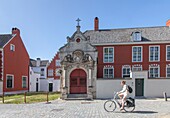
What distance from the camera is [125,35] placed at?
98.2 feet

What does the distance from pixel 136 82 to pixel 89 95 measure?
5809 millimetres

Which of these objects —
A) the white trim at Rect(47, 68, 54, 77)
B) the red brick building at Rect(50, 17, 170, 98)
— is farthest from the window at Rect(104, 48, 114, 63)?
the white trim at Rect(47, 68, 54, 77)

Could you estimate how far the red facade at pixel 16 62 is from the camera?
30.8m

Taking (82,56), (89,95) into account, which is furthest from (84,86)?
(82,56)

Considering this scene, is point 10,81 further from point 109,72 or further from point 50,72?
point 50,72

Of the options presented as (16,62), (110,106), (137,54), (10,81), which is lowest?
(10,81)

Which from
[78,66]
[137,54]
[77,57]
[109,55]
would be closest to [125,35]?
[137,54]

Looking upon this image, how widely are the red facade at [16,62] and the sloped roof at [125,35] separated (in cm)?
1244

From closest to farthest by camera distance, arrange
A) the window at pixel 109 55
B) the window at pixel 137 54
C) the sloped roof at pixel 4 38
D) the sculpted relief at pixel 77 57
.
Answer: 1. the sculpted relief at pixel 77 57
2. the window at pixel 137 54
3. the window at pixel 109 55
4. the sloped roof at pixel 4 38

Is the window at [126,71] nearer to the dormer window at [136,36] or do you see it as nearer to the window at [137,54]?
the window at [137,54]

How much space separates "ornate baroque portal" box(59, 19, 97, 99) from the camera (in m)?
22.6

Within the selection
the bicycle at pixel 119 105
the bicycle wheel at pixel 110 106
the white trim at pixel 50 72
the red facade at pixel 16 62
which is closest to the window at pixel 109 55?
the red facade at pixel 16 62

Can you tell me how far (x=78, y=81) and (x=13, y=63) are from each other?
14.8 metres

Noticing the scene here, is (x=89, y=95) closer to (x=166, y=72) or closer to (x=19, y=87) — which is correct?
(x=166, y=72)
